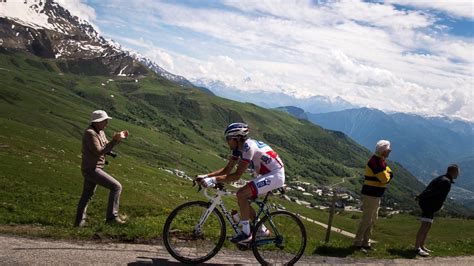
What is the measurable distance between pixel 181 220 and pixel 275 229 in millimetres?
2654

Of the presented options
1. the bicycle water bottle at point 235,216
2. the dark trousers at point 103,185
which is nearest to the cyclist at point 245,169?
the bicycle water bottle at point 235,216

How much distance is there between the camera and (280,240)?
475 inches

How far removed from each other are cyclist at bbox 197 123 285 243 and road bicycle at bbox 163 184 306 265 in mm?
299

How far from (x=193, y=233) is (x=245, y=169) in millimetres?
2511

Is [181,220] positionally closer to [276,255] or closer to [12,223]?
[276,255]

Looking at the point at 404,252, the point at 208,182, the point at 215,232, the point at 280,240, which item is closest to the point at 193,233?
the point at 215,232

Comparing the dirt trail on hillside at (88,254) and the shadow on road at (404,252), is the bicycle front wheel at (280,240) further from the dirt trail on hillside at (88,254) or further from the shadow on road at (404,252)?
the shadow on road at (404,252)

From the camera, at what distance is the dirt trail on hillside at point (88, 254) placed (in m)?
9.96

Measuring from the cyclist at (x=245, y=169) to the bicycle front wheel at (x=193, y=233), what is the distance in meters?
0.70

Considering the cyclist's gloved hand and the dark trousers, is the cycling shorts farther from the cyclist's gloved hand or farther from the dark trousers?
the dark trousers

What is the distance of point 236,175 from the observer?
1100 centimetres

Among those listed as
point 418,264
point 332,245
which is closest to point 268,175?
point 332,245

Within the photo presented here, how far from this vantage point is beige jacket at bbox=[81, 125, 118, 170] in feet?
44.5

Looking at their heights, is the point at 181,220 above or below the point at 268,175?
below
